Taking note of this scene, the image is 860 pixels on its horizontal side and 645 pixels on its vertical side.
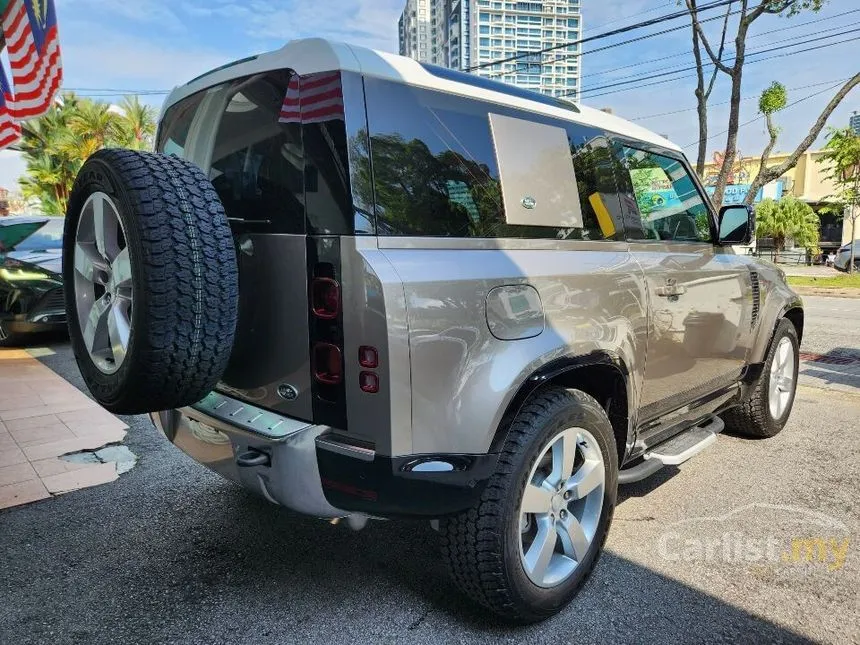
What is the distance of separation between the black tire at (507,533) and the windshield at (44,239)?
7.55 m

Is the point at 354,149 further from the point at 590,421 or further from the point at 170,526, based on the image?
the point at 170,526

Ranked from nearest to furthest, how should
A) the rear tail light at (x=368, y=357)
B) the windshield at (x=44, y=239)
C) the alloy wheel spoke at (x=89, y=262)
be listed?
the rear tail light at (x=368, y=357) < the alloy wheel spoke at (x=89, y=262) < the windshield at (x=44, y=239)

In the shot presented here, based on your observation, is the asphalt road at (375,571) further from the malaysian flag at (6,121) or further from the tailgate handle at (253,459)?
the malaysian flag at (6,121)

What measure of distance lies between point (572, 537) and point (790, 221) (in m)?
34.1

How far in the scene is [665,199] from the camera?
3.24 meters

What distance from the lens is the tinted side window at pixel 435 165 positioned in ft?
6.40

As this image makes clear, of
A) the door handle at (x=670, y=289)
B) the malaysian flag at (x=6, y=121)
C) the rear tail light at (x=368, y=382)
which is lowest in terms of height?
the rear tail light at (x=368, y=382)

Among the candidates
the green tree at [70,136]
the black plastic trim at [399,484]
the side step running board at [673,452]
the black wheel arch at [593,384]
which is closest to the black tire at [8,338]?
the black plastic trim at [399,484]

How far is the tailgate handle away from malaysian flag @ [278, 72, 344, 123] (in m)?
1.11

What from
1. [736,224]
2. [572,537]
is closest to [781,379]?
[736,224]

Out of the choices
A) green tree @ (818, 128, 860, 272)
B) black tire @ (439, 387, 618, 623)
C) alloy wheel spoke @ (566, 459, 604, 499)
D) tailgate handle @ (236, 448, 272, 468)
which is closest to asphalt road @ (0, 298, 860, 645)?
black tire @ (439, 387, 618, 623)

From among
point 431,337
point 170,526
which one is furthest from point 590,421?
point 170,526

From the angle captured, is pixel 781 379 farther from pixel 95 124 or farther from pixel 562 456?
pixel 95 124

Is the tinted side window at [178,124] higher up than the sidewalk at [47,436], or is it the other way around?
the tinted side window at [178,124]
